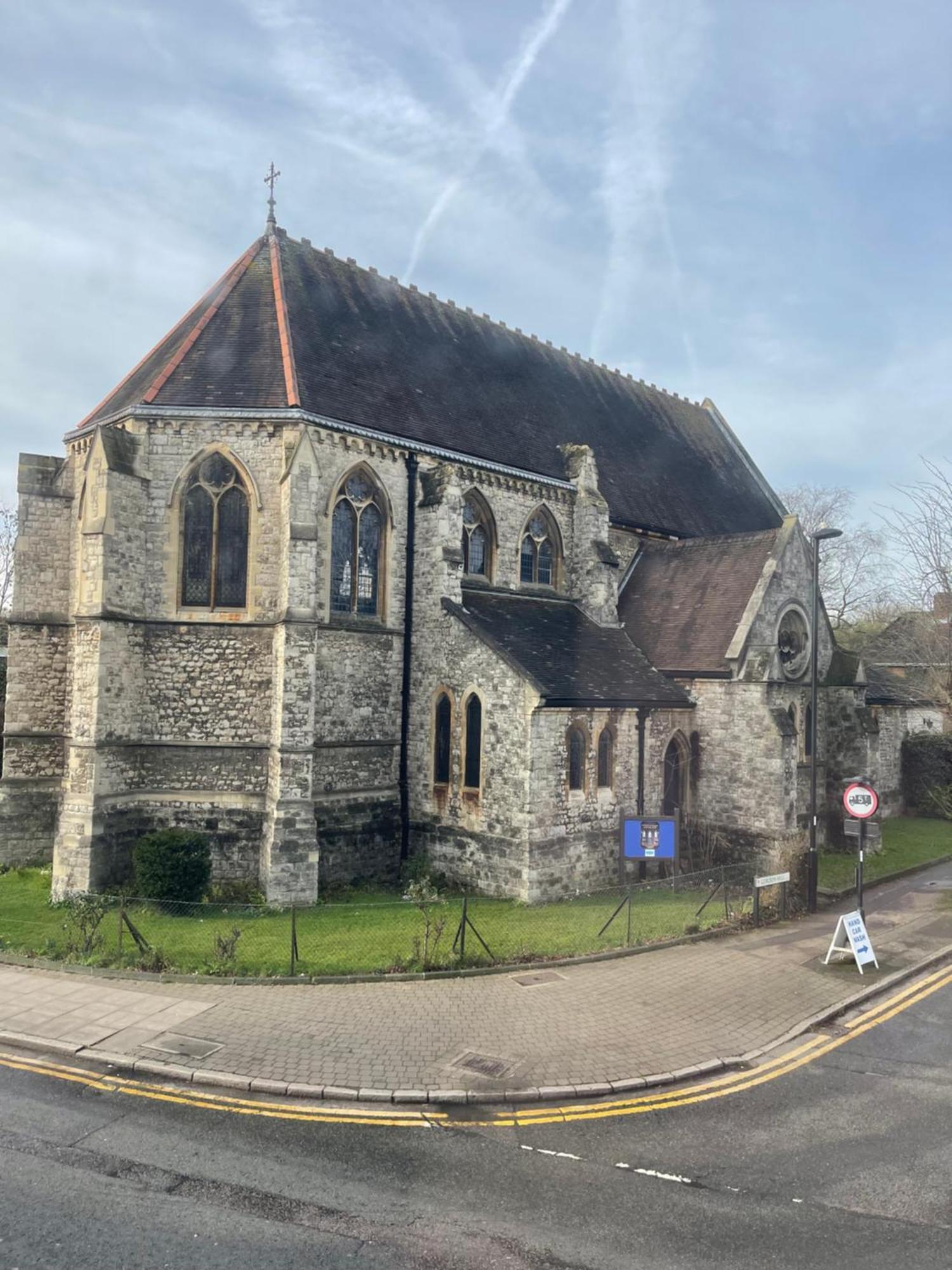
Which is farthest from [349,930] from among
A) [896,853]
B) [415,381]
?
[896,853]

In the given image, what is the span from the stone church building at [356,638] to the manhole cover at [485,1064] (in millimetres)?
7490

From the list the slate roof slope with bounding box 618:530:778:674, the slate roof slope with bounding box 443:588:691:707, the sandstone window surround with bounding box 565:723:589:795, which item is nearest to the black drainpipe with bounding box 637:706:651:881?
the slate roof slope with bounding box 443:588:691:707

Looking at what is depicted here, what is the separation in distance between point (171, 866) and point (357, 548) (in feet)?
25.1

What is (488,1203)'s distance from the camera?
273 inches

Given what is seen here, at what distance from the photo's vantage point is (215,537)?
1825 cm

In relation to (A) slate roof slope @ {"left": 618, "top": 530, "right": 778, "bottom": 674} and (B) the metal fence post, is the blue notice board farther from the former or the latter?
(A) slate roof slope @ {"left": 618, "top": 530, "right": 778, "bottom": 674}

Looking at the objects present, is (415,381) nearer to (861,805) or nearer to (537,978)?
(861,805)

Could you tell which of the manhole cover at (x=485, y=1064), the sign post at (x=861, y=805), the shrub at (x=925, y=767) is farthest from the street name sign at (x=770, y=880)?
the shrub at (x=925, y=767)

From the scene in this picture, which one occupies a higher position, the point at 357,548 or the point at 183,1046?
the point at 357,548

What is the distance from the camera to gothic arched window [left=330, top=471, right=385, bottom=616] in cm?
1903

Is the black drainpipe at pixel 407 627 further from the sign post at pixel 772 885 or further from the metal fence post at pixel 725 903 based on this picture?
the sign post at pixel 772 885

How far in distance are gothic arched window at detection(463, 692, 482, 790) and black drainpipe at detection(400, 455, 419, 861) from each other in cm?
171

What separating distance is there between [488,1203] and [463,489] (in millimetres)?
16238

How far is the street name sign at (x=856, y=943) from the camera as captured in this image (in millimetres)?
13250
